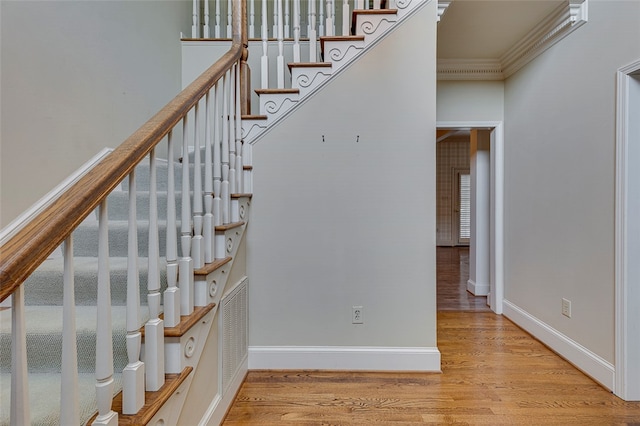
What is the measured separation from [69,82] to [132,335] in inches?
66.0

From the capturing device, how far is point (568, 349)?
2.33 meters

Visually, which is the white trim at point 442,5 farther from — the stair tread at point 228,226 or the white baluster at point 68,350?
the white baluster at point 68,350

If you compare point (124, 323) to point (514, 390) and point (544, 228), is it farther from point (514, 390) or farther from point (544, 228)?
point (544, 228)

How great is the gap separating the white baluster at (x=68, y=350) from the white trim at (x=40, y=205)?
0.94 metres

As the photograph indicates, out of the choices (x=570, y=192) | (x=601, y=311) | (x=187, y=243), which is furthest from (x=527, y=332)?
(x=187, y=243)

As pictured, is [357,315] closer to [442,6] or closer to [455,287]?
[442,6]

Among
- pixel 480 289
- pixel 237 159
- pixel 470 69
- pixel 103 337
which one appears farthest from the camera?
pixel 480 289

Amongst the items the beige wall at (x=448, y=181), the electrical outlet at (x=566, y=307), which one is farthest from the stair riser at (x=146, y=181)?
the beige wall at (x=448, y=181)

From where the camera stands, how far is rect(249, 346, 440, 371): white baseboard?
7.17 ft

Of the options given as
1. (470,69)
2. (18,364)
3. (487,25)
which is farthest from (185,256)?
(470,69)

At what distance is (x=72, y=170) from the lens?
1914mm

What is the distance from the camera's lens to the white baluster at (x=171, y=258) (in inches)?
47.7

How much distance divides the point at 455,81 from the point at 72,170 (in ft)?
10.8

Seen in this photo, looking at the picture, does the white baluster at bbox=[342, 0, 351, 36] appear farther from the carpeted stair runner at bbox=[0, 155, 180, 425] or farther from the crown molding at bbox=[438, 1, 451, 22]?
the carpeted stair runner at bbox=[0, 155, 180, 425]
